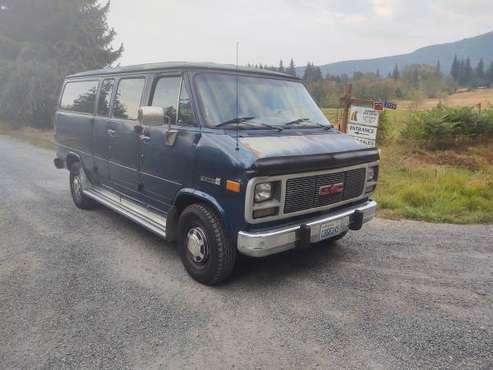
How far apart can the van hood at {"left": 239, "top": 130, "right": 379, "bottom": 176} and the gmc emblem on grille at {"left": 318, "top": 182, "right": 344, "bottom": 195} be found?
0.21 meters

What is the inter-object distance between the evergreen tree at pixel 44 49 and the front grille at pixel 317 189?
64.3 feet

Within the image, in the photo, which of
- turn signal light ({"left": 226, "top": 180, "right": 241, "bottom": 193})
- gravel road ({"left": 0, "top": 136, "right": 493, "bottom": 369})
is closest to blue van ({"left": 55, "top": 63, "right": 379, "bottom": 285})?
turn signal light ({"left": 226, "top": 180, "right": 241, "bottom": 193})

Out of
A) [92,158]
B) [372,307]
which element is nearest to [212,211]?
[372,307]

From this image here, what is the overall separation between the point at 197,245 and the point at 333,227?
4.59 ft

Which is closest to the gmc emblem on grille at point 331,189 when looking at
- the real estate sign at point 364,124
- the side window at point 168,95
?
the side window at point 168,95

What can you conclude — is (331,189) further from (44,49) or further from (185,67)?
(44,49)

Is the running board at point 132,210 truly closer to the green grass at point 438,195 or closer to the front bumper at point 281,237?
the front bumper at point 281,237

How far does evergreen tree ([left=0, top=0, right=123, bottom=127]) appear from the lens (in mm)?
19953

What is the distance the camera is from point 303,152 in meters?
3.63

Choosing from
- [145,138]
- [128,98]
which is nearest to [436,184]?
[145,138]

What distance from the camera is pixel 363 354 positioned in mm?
2873

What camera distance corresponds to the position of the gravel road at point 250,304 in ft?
9.37

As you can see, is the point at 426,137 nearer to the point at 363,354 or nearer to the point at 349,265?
the point at 349,265

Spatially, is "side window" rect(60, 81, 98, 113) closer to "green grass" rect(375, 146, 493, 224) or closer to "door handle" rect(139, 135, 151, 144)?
"door handle" rect(139, 135, 151, 144)
